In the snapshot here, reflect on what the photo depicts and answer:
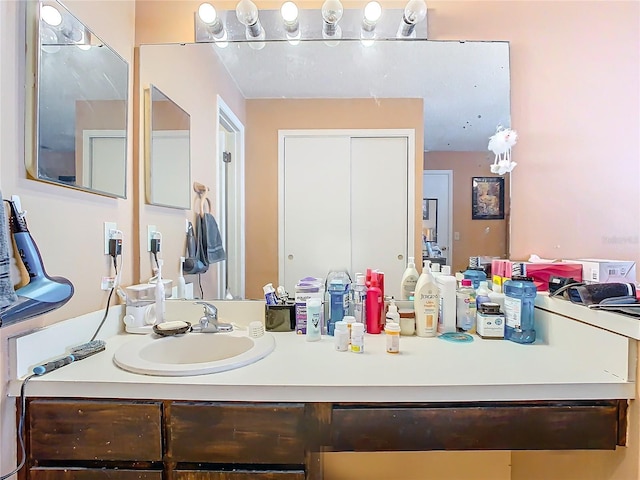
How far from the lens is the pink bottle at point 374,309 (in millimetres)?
1311

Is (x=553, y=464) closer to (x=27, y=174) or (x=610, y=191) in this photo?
(x=610, y=191)

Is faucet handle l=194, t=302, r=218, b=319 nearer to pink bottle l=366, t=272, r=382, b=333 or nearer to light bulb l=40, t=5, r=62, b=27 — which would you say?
pink bottle l=366, t=272, r=382, b=333

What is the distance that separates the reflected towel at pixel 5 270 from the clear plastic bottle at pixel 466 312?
135 cm

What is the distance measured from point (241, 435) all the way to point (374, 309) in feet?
2.14

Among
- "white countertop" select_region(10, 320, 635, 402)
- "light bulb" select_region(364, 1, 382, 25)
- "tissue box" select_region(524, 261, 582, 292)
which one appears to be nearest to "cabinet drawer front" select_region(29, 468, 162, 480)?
→ "white countertop" select_region(10, 320, 635, 402)

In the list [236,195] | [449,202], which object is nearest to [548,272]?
[449,202]

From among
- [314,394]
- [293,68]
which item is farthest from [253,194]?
[314,394]

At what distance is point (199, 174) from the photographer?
149 centimetres

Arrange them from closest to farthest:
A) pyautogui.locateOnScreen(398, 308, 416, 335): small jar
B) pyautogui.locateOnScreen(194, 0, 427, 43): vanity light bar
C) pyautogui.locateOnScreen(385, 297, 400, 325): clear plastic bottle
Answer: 1. pyautogui.locateOnScreen(385, 297, 400, 325): clear plastic bottle
2. pyautogui.locateOnScreen(398, 308, 416, 335): small jar
3. pyautogui.locateOnScreen(194, 0, 427, 43): vanity light bar

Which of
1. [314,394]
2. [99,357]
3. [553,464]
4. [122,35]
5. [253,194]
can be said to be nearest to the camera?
[314,394]

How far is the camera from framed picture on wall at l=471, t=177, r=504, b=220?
142cm

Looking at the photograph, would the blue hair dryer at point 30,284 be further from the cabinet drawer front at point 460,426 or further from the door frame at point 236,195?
the cabinet drawer front at point 460,426

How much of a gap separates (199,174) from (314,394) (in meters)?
1.06

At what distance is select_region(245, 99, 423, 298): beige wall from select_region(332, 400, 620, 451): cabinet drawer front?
70 cm
